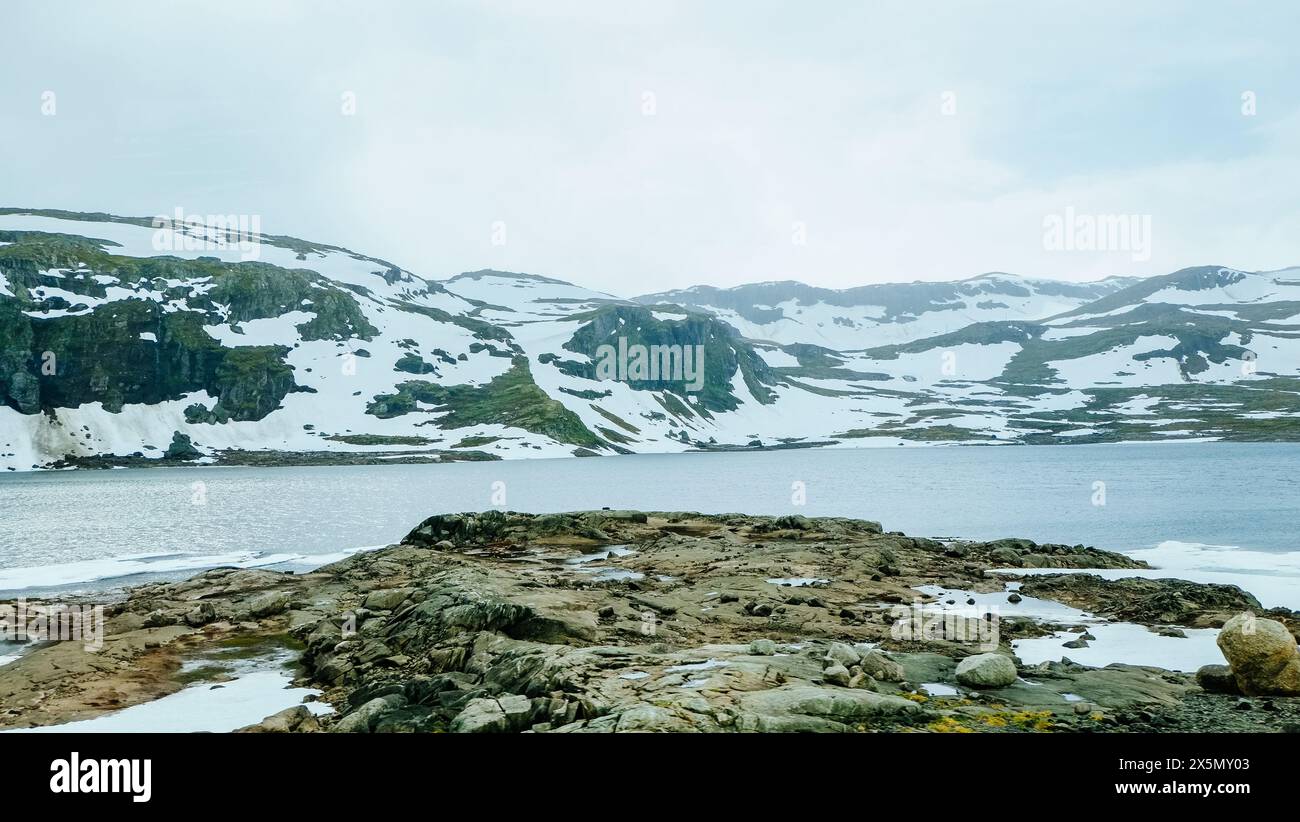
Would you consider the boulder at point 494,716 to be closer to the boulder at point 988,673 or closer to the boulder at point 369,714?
the boulder at point 369,714

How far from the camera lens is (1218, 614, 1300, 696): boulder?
15.2 m

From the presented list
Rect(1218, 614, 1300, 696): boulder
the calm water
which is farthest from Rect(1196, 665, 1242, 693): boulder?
the calm water

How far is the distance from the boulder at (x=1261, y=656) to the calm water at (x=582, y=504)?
1576 inches

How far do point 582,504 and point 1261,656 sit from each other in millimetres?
83506

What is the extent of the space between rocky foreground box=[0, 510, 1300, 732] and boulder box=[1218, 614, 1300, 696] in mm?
37

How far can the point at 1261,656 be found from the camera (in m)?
15.3

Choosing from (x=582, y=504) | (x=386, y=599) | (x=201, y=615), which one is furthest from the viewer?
(x=582, y=504)

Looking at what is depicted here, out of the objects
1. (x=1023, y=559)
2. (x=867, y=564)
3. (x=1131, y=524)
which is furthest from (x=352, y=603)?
(x=1131, y=524)

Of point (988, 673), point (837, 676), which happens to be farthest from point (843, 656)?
point (988, 673)

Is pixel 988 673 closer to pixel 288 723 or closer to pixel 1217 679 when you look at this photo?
pixel 1217 679

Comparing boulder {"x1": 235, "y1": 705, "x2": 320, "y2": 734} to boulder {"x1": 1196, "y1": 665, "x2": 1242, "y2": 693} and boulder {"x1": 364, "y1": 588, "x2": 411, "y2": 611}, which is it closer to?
boulder {"x1": 364, "y1": 588, "x2": 411, "y2": 611}

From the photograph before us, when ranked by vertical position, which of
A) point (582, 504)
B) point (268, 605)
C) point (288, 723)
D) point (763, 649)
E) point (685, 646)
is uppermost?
point (763, 649)

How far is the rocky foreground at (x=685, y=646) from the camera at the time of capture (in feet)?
45.0
